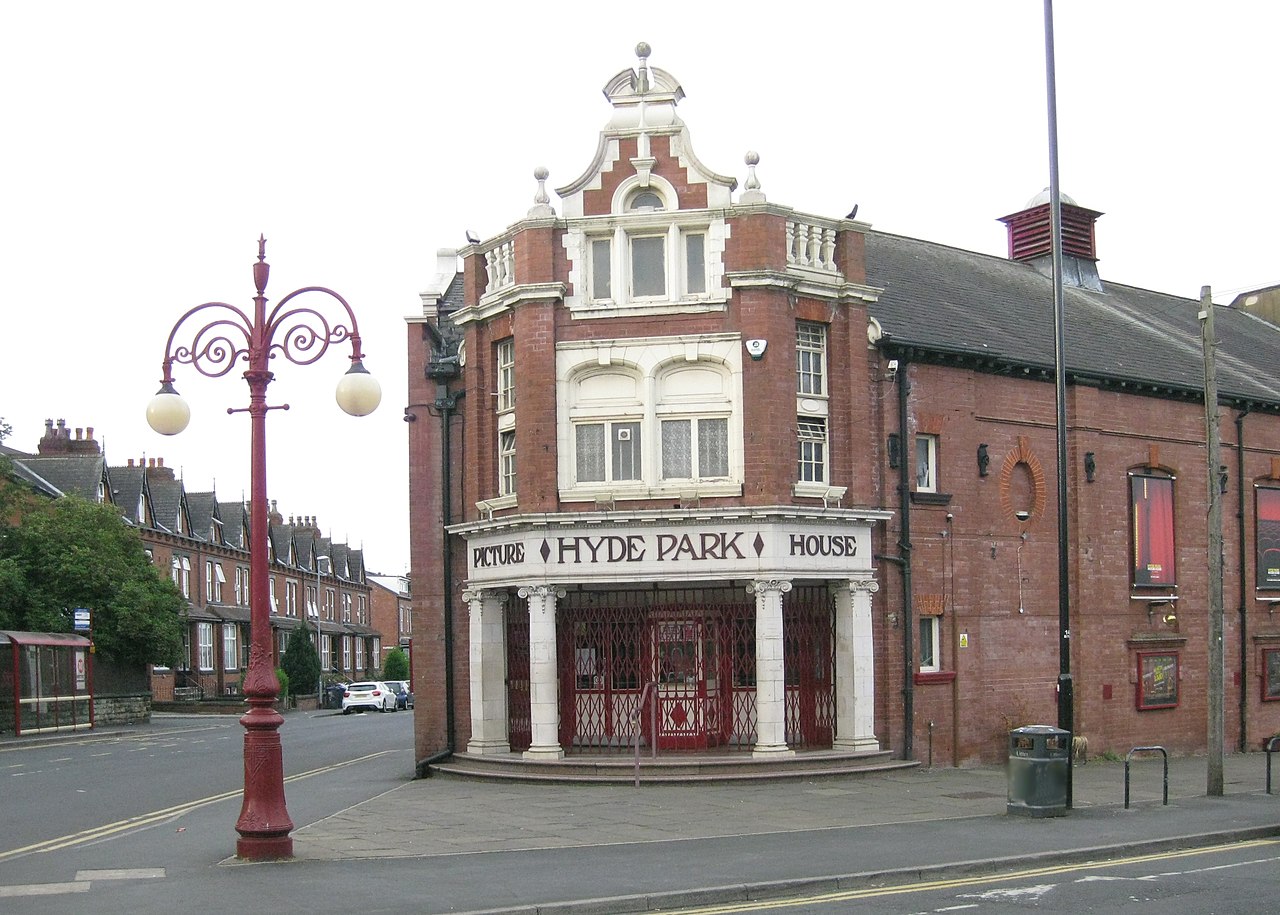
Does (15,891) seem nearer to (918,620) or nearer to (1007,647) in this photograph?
(918,620)

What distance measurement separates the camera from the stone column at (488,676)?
2445 centimetres

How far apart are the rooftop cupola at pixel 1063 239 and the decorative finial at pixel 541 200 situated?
17833 millimetres

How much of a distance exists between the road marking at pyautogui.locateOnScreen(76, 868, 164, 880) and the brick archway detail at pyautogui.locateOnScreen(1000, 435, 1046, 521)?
17344 millimetres

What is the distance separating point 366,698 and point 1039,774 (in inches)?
1865

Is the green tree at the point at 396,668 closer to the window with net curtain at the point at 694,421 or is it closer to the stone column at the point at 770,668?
the window with net curtain at the point at 694,421

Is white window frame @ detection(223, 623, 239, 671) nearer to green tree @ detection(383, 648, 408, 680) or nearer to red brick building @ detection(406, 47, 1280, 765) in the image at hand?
green tree @ detection(383, 648, 408, 680)

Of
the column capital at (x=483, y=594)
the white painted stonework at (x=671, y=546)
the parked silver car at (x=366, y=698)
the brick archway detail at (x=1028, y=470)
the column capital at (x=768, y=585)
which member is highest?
the brick archway detail at (x=1028, y=470)

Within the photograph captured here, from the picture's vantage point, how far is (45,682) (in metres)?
44.8

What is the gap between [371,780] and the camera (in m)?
24.9

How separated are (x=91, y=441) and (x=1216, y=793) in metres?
54.7

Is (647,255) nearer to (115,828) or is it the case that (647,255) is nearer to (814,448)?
(814,448)

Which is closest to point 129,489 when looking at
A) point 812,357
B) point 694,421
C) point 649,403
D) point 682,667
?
point 682,667

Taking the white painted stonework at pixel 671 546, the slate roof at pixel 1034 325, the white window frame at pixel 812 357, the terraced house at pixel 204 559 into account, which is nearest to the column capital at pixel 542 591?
the white painted stonework at pixel 671 546

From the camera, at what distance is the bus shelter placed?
4238 centimetres
